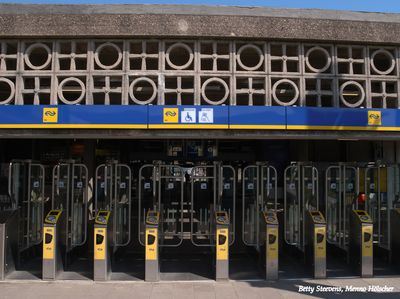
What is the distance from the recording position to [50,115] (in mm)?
6848

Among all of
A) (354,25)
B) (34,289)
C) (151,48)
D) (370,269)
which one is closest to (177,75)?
(151,48)

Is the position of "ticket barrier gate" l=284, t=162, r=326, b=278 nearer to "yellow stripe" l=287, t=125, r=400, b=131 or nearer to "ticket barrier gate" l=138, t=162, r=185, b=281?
"yellow stripe" l=287, t=125, r=400, b=131

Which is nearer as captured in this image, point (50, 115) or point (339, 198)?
point (50, 115)

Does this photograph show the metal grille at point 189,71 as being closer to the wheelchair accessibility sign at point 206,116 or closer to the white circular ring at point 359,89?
the white circular ring at point 359,89

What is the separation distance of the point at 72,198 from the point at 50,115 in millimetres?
2326

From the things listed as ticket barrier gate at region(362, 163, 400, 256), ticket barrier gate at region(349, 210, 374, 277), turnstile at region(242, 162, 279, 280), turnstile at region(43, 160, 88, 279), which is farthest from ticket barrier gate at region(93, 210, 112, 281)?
ticket barrier gate at region(362, 163, 400, 256)

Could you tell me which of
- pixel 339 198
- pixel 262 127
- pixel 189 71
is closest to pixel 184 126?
pixel 189 71

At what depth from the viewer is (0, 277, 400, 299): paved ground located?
20.6ft

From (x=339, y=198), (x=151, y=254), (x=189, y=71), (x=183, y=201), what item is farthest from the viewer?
(x=183, y=201)

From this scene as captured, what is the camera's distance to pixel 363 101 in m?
7.57

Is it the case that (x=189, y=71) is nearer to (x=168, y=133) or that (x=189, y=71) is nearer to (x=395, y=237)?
(x=168, y=133)

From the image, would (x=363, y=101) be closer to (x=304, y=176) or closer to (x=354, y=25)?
(x=354, y=25)

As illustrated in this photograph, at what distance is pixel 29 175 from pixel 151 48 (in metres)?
3.55

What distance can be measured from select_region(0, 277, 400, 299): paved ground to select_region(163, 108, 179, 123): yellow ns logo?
104 inches
